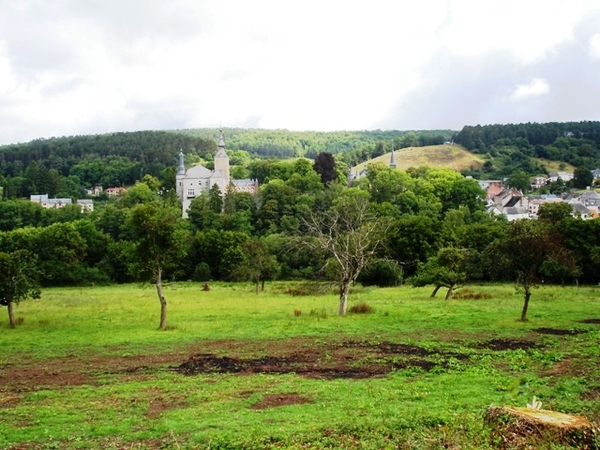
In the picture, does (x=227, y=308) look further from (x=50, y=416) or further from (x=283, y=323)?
(x=50, y=416)

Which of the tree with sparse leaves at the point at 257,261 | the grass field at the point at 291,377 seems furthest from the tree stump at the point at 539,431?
the tree with sparse leaves at the point at 257,261

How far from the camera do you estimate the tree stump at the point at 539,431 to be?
10.0 metres

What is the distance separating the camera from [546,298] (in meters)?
40.5

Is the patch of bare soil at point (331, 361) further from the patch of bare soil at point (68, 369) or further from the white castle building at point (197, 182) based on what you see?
the white castle building at point (197, 182)

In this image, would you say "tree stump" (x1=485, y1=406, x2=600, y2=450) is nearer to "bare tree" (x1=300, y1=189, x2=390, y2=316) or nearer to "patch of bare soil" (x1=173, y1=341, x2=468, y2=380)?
"patch of bare soil" (x1=173, y1=341, x2=468, y2=380)

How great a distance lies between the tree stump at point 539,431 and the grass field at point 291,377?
9.4 inches

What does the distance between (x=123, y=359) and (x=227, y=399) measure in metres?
7.93

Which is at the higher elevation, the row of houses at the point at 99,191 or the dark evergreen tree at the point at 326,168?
the dark evergreen tree at the point at 326,168

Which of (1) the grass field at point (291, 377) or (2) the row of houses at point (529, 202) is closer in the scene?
(1) the grass field at point (291, 377)

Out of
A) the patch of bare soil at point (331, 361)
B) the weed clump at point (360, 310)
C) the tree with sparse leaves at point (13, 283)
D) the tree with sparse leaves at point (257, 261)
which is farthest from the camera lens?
the tree with sparse leaves at point (257, 261)

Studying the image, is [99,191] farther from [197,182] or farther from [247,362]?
[247,362]

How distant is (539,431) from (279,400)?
21.5 ft

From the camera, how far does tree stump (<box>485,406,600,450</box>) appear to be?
32.9 feet

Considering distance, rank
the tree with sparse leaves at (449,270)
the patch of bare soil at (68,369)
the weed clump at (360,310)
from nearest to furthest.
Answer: the patch of bare soil at (68,369)
the weed clump at (360,310)
the tree with sparse leaves at (449,270)
